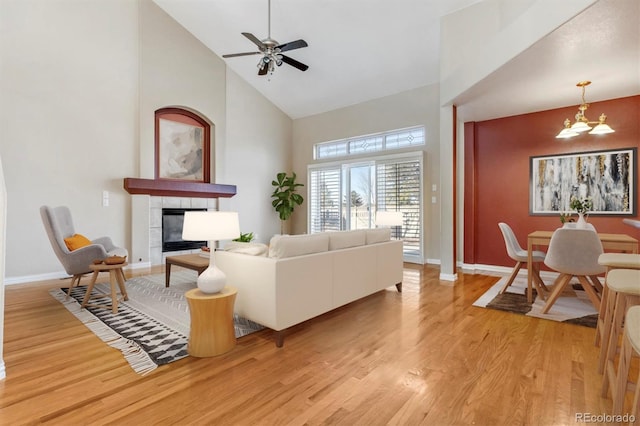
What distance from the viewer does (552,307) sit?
333cm

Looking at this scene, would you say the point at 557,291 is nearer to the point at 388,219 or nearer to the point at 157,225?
the point at 388,219

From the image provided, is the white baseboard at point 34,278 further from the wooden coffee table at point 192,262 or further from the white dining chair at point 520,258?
the white dining chair at point 520,258

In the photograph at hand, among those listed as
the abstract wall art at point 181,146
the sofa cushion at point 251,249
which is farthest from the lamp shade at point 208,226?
the abstract wall art at point 181,146

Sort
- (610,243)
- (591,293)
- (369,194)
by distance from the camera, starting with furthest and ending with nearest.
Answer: (369,194) → (610,243) → (591,293)

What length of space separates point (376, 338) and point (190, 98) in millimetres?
5862

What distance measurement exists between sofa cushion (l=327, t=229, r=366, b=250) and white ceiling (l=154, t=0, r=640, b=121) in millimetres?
2480

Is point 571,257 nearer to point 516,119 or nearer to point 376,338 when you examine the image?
point 376,338

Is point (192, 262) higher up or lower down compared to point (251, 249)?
lower down

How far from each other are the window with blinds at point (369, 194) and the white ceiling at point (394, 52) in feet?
4.75

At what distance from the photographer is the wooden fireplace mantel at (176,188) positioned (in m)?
5.35

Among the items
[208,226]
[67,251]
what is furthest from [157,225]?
[208,226]

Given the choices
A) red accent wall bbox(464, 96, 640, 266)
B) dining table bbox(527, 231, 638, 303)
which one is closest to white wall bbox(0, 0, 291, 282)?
red accent wall bbox(464, 96, 640, 266)

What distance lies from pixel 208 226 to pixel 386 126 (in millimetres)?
5181

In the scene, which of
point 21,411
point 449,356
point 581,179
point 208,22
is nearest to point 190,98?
point 208,22
